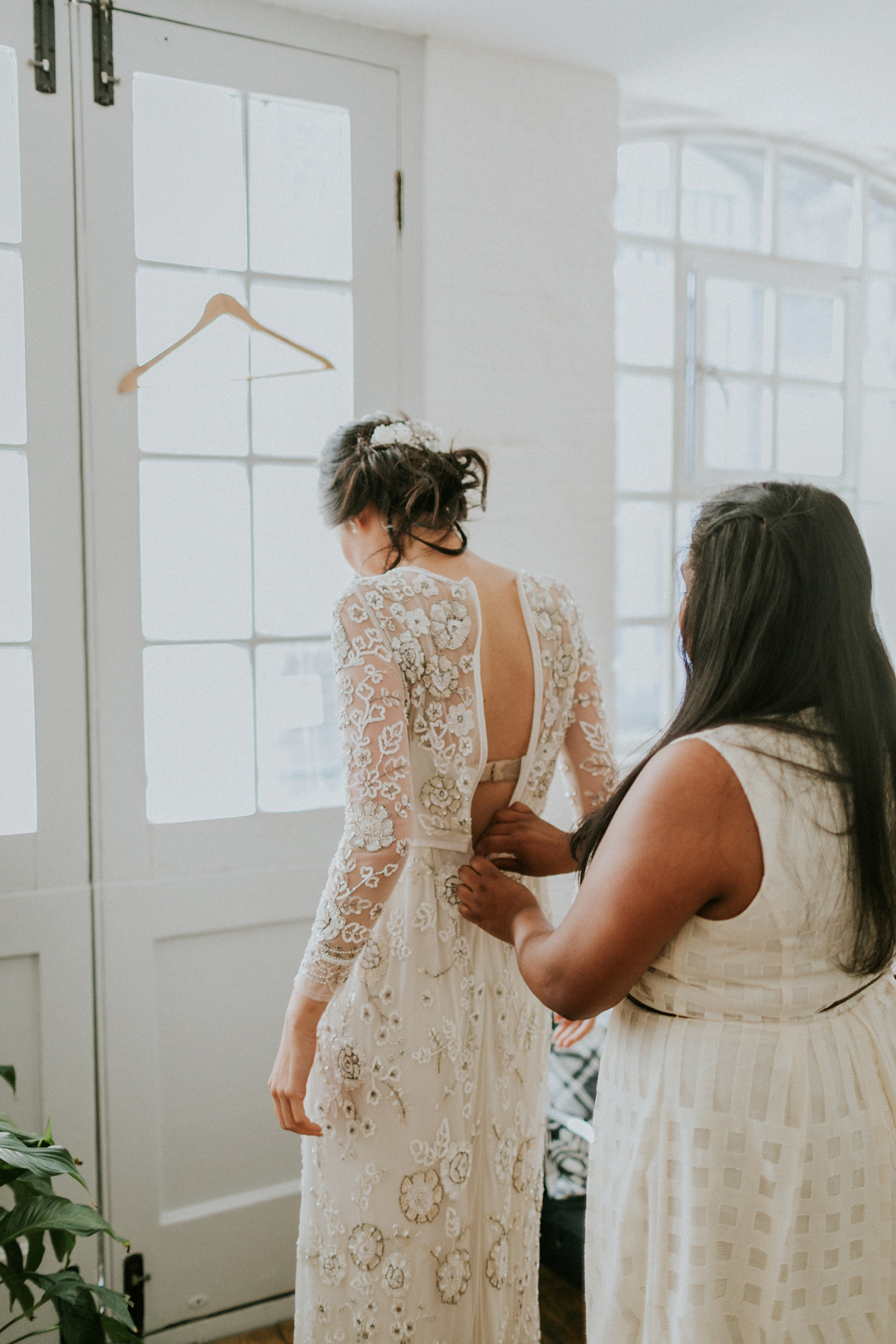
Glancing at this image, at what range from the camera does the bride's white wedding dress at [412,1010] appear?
4.54 ft

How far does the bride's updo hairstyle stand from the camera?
60.7 inches

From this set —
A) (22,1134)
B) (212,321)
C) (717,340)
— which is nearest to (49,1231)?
(22,1134)

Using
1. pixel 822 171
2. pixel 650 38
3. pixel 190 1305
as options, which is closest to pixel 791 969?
pixel 190 1305

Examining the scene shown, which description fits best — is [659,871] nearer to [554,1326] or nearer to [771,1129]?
[771,1129]

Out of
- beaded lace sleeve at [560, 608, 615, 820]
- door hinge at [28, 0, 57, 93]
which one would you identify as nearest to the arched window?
beaded lace sleeve at [560, 608, 615, 820]

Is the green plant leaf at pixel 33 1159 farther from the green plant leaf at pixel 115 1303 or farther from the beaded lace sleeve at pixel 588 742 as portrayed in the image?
the beaded lace sleeve at pixel 588 742

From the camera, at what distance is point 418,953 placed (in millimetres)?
1501

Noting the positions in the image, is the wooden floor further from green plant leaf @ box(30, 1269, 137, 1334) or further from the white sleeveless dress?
the white sleeveless dress

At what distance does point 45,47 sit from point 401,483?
113 cm

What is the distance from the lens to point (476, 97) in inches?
89.8

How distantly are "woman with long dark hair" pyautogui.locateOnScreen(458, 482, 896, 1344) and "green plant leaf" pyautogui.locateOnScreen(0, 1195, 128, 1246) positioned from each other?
0.70m

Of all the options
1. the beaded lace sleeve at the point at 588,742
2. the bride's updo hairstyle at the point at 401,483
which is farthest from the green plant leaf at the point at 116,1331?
the bride's updo hairstyle at the point at 401,483

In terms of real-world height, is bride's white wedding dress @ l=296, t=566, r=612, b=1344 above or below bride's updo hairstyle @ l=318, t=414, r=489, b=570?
below

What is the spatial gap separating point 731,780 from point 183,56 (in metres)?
1.81
